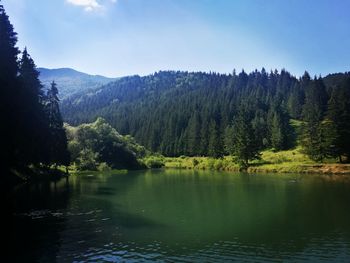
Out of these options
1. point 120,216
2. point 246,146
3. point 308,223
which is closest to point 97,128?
point 246,146

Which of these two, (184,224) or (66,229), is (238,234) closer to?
(184,224)

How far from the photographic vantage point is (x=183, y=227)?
33906 mm

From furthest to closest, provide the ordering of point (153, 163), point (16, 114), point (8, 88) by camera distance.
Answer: point (153, 163) < point (16, 114) < point (8, 88)

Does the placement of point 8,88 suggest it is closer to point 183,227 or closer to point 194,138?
point 183,227

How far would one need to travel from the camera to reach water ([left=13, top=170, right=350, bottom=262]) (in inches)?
1006

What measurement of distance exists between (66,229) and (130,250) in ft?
31.1

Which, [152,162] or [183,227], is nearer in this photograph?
[183,227]

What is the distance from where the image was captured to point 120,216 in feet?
132

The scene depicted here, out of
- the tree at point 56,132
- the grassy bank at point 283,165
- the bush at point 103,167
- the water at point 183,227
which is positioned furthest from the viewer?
the bush at point 103,167

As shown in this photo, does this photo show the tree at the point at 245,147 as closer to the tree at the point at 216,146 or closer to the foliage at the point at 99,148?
the tree at the point at 216,146

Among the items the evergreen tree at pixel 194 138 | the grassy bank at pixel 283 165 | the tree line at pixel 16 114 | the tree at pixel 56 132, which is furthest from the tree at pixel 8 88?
the evergreen tree at pixel 194 138

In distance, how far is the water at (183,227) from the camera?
2556cm

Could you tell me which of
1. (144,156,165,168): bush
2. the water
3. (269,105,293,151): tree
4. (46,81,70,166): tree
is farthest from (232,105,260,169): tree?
the water

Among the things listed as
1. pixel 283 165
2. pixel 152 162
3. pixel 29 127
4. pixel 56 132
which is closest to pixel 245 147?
pixel 283 165
